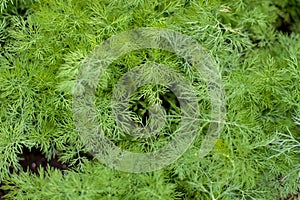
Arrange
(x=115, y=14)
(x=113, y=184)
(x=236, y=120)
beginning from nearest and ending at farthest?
(x=113, y=184), (x=236, y=120), (x=115, y=14)

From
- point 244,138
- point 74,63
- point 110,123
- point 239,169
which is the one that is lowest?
point 239,169

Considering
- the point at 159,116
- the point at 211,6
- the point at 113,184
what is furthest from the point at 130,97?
the point at 211,6

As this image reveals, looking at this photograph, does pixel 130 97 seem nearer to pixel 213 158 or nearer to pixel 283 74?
pixel 213 158

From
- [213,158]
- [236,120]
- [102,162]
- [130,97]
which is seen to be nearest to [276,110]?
[236,120]

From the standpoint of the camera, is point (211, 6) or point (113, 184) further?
point (211, 6)

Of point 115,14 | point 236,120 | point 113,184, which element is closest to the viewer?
point 113,184

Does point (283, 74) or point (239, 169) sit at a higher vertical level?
point (283, 74)

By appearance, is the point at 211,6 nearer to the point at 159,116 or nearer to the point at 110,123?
the point at 159,116
